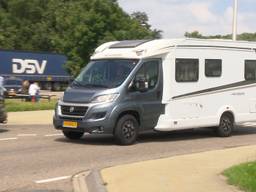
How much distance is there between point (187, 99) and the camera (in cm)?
1748

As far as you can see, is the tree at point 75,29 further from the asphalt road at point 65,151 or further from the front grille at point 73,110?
the front grille at point 73,110

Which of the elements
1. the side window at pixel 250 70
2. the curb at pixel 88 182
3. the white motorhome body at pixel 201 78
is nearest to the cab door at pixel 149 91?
the white motorhome body at pixel 201 78

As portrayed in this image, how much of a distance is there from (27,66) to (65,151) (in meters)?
45.8

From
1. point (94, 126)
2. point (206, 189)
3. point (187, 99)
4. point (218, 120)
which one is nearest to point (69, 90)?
point (94, 126)

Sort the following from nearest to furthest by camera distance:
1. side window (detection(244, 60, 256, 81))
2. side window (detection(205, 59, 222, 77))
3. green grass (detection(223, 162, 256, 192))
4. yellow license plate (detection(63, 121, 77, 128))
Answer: green grass (detection(223, 162, 256, 192))
yellow license plate (detection(63, 121, 77, 128))
side window (detection(205, 59, 222, 77))
side window (detection(244, 60, 256, 81))

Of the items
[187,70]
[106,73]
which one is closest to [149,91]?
[106,73]

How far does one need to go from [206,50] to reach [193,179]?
815 centimetres

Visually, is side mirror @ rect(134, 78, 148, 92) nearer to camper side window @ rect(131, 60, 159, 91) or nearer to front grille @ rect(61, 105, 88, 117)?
camper side window @ rect(131, 60, 159, 91)

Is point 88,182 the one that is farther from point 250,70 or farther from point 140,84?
point 250,70

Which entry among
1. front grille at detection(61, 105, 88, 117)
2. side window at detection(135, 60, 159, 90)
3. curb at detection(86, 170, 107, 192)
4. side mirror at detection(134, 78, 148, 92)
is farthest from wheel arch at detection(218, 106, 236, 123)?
curb at detection(86, 170, 107, 192)

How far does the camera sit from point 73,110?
15852 mm

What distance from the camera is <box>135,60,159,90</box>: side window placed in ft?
53.3

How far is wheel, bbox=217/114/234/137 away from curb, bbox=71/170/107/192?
7.86 meters

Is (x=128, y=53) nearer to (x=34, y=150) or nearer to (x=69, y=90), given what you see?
(x=69, y=90)
